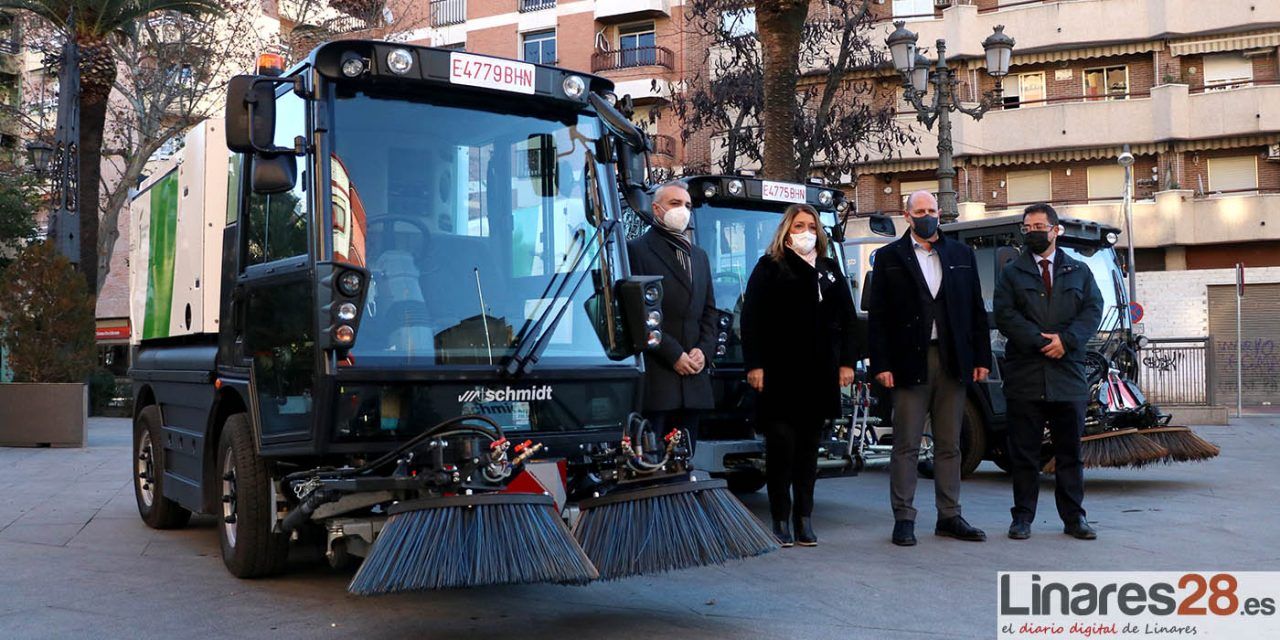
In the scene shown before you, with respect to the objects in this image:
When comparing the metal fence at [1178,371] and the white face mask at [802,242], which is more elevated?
the white face mask at [802,242]

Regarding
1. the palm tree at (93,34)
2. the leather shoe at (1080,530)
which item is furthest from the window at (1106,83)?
the leather shoe at (1080,530)

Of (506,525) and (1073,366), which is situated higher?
(1073,366)

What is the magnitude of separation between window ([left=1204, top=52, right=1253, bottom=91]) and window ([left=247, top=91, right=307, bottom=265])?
1306 inches

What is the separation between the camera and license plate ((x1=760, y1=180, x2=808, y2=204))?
981 centimetres

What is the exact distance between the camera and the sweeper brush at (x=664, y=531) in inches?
204

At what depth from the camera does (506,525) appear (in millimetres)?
4914

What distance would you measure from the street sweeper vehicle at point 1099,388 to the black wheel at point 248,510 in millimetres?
4388

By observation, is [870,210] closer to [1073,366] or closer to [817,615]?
[1073,366]

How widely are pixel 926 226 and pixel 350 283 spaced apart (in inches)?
152

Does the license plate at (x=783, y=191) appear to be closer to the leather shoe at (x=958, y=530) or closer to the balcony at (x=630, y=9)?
the leather shoe at (x=958, y=530)

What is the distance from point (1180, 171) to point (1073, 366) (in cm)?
2936

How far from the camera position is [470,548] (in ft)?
15.8

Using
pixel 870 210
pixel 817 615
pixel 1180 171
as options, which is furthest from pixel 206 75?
pixel 817 615

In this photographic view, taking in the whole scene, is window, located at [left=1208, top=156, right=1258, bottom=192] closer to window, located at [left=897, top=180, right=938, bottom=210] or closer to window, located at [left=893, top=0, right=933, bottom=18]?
window, located at [left=897, top=180, right=938, bottom=210]
